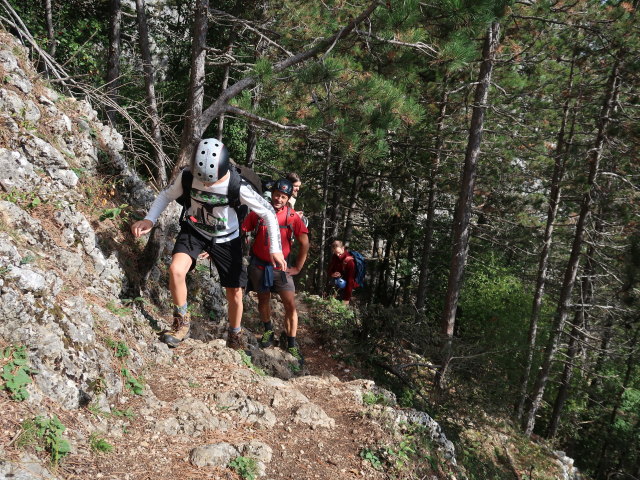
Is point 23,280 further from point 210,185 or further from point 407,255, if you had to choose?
point 407,255

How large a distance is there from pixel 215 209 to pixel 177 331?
4.45ft

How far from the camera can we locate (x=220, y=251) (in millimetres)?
4715

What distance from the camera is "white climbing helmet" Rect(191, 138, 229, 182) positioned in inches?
162

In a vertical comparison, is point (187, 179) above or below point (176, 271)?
above

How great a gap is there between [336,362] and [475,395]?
2340 millimetres

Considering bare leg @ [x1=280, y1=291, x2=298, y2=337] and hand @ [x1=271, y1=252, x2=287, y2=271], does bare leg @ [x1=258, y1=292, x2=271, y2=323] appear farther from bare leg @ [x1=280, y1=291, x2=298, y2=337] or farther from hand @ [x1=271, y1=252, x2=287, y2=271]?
hand @ [x1=271, y1=252, x2=287, y2=271]

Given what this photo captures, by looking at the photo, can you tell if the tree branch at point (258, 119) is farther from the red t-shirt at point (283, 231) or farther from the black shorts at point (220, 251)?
the black shorts at point (220, 251)

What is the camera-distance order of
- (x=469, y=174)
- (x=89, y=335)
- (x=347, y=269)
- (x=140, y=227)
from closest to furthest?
1. (x=89, y=335)
2. (x=140, y=227)
3. (x=469, y=174)
4. (x=347, y=269)

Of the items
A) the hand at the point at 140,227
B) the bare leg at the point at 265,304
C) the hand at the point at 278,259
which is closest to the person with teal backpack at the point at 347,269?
the bare leg at the point at 265,304

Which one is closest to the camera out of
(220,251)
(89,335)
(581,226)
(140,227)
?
(89,335)

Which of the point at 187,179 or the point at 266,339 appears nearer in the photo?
the point at 187,179

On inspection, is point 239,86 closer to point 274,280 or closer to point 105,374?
point 274,280

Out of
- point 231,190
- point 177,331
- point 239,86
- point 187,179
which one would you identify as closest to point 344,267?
point 239,86

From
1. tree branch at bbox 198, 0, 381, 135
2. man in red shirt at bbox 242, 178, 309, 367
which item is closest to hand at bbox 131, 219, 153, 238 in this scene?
man in red shirt at bbox 242, 178, 309, 367
